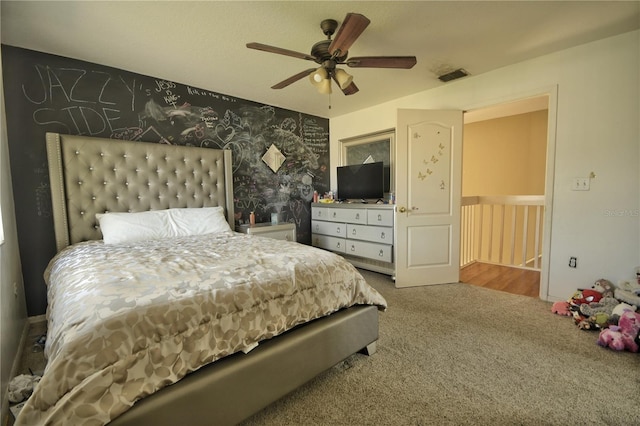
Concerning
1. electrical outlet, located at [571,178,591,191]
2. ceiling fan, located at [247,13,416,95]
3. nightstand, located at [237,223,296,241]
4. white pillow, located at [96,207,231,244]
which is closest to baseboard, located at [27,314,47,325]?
white pillow, located at [96,207,231,244]

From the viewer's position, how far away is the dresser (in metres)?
3.39

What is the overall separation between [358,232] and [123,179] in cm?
277

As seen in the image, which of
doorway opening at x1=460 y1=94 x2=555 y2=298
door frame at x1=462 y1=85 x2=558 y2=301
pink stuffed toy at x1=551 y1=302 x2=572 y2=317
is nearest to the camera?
pink stuffed toy at x1=551 y1=302 x2=572 y2=317

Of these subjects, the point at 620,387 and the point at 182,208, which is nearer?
the point at 620,387

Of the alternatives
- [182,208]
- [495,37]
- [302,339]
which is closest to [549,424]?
[302,339]

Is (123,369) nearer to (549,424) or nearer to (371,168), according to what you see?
(549,424)

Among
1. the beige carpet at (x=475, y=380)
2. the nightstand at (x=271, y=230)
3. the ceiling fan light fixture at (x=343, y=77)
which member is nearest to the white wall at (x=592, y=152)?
the beige carpet at (x=475, y=380)

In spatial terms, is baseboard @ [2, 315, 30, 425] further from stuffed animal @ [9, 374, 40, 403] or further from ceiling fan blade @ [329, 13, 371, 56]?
ceiling fan blade @ [329, 13, 371, 56]

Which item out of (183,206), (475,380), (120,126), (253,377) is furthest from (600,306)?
(120,126)

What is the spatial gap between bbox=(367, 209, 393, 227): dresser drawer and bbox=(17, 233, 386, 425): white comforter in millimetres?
1635

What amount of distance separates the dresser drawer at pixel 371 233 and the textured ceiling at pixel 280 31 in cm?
180

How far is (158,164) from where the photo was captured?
9.50ft

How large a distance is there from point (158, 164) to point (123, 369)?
2.47 m

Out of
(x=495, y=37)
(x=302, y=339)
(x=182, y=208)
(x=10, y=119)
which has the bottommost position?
(x=302, y=339)
